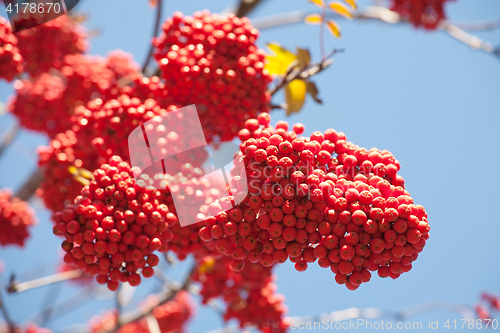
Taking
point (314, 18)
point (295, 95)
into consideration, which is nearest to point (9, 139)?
point (295, 95)

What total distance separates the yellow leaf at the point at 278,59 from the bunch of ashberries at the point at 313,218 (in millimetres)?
1543

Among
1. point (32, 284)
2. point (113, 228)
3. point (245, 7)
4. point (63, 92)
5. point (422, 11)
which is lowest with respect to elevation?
point (32, 284)

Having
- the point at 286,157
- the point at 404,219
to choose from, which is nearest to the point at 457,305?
the point at 404,219

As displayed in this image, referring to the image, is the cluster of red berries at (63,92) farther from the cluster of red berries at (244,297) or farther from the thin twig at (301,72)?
the cluster of red berries at (244,297)

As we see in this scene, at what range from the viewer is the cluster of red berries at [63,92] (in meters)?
6.03

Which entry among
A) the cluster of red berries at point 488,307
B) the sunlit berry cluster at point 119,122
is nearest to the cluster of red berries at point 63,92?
the sunlit berry cluster at point 119,122

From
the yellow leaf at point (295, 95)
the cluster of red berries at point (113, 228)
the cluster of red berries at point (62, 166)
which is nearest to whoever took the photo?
the cluster of red berries at point (113, 228)

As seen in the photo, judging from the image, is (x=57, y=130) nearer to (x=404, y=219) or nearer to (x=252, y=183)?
(x=252, y=183)

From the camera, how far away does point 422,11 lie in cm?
670

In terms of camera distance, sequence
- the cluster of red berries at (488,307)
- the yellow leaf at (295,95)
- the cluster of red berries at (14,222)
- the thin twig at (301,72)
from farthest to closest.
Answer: the cluster of red berries at (488,307), the cluster of red berries at (14,222), the yellow leaf at (295,95), the thin twig at (301,72)

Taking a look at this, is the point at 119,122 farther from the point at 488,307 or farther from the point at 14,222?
the point at 488,307

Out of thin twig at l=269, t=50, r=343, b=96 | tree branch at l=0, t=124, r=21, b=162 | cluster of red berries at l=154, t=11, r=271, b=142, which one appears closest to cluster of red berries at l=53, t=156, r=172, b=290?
cluster of red berries at l=154, t=11, r=271, b=142

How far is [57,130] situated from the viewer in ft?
19.6

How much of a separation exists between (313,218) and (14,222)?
4.96 m
